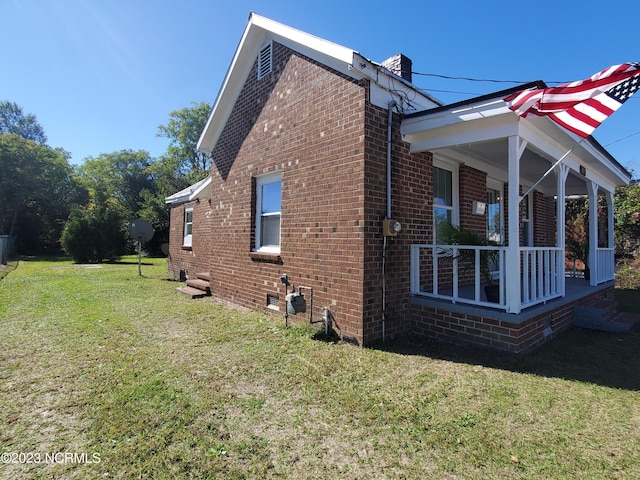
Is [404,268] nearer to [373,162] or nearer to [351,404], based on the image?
[373,162]

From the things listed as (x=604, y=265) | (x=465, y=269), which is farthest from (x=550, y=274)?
(x=604, y=265)

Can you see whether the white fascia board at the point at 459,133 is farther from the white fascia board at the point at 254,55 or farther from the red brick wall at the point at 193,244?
the red brick wall at the point at 193,244

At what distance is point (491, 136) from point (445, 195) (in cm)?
201

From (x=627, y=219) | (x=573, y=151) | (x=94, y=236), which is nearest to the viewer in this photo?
(x=573, y=151)

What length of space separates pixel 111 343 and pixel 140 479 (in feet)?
11.2

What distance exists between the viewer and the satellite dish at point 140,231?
45.2 feet

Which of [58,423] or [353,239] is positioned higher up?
[353,239]

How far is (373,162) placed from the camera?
493 cm

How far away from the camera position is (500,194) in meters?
8.40

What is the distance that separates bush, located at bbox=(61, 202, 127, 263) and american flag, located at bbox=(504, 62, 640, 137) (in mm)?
23203

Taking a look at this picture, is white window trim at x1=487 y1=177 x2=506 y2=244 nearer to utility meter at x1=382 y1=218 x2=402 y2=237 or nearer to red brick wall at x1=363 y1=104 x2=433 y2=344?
red brick wall at x1=363 y1=104 x2=433 y2=344

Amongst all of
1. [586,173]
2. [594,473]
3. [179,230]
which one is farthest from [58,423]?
[179,230]

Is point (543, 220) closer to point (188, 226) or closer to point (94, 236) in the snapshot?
point (188, 226)

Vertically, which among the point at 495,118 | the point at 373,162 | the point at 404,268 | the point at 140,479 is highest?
the point at 495,118
